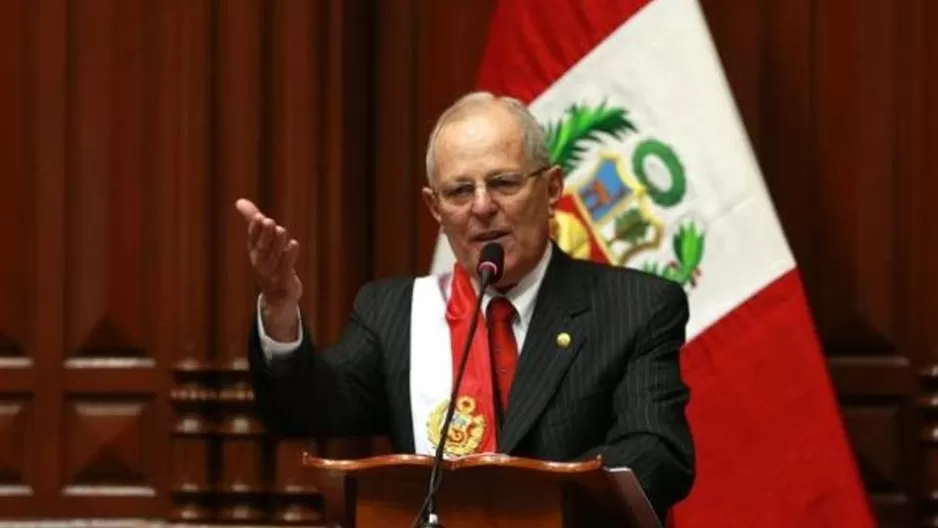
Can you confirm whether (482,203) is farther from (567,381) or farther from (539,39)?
(539,39)

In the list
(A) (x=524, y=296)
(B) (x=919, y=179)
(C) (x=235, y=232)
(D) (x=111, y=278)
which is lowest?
(A) (x=524, y=296)

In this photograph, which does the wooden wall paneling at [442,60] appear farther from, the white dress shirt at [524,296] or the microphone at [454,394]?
the microphone at [454,394]

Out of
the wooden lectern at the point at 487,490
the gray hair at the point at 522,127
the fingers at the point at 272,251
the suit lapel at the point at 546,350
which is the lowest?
the wooden lectern at the point at 487,490

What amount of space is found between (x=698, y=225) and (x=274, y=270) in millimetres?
1281

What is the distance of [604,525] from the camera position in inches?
91.0

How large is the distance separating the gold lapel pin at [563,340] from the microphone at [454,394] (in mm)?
218

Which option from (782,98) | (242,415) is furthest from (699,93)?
(242,415)

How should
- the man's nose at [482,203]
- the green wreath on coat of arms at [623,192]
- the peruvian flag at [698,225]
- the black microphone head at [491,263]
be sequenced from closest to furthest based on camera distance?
the black microphone head at [491,263], the man's nose at [482,203], the peruvian flag at [698,225], the green wreath on coat of arms at [623,192]

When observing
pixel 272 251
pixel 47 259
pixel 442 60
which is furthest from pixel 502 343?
pixel 47 259

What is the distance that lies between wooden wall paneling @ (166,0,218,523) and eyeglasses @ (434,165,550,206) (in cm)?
136

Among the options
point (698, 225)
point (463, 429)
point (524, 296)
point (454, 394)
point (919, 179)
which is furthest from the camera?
point (919, 179)

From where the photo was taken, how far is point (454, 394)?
216 cm

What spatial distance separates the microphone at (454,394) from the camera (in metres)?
2.07

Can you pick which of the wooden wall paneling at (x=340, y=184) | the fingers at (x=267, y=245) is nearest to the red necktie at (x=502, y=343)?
the fingers at (x=267, y=245)
